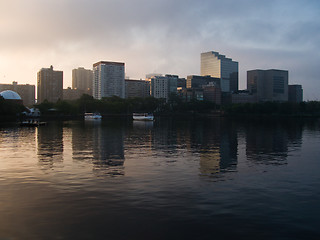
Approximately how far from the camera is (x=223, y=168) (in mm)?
27000

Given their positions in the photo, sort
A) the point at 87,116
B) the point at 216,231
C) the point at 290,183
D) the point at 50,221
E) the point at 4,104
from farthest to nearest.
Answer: the point at 87,116
the point at 4,104
the point at 290,183
the point at 50,221
the point at 216,231

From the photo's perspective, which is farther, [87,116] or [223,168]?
[87,116]

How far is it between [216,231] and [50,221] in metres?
7.89

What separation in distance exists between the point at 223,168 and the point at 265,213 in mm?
11388

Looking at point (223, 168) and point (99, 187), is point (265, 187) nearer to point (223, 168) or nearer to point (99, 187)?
point (223, 168)

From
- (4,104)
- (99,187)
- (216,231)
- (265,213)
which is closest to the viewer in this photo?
(216,231)

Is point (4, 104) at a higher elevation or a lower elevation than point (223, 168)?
higher

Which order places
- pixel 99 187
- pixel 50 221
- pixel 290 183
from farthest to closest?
pixel 290 183, pixel 99 187, pixel 50 221

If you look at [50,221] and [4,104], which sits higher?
[4,104]

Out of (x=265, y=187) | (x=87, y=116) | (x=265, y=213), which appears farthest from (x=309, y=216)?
Answer: (x=87, y=116)

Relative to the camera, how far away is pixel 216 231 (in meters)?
13.4

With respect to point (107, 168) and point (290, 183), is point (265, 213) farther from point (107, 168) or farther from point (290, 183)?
point (107, 168)

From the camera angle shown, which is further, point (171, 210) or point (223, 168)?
point (223, 168)

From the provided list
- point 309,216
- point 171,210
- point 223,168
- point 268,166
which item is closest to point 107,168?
point 223,168
